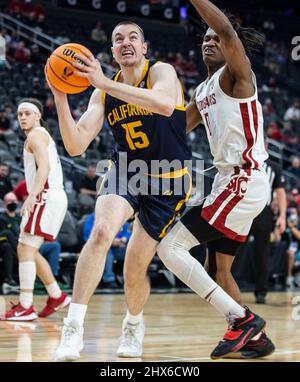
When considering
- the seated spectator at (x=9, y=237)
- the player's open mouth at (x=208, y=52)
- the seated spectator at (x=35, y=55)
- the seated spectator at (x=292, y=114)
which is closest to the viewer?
the player's open mouth at (x=208, y=52)

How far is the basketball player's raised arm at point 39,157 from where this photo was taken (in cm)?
684

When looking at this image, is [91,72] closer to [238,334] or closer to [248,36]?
[248,36]

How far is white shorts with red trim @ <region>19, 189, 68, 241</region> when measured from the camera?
700cm

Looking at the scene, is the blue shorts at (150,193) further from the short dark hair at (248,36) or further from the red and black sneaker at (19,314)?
the red and black sneaker at (19,314)

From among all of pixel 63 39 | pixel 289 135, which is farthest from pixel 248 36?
pixel 289 135

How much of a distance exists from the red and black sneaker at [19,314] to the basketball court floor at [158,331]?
0.35 ft

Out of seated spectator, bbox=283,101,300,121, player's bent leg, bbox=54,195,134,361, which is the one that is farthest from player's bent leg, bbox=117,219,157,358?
seated spectator, bbox=283,101,300,121

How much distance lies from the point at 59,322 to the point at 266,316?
86.4 inches

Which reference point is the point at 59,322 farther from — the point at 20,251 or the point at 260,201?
the point at 260,201

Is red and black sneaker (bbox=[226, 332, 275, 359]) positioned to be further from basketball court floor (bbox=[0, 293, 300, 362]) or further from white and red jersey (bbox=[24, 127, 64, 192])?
white and red jersey (bbox=[24, 127, 64, 192])

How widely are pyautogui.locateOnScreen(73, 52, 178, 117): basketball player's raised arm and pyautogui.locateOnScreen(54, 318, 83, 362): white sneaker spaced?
127cm

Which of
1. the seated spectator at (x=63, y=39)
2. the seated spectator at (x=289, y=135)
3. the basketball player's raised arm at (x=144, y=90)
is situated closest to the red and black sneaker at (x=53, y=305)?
the basketball player's raised arm at (x=144, y=90)

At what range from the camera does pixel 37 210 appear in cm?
707
